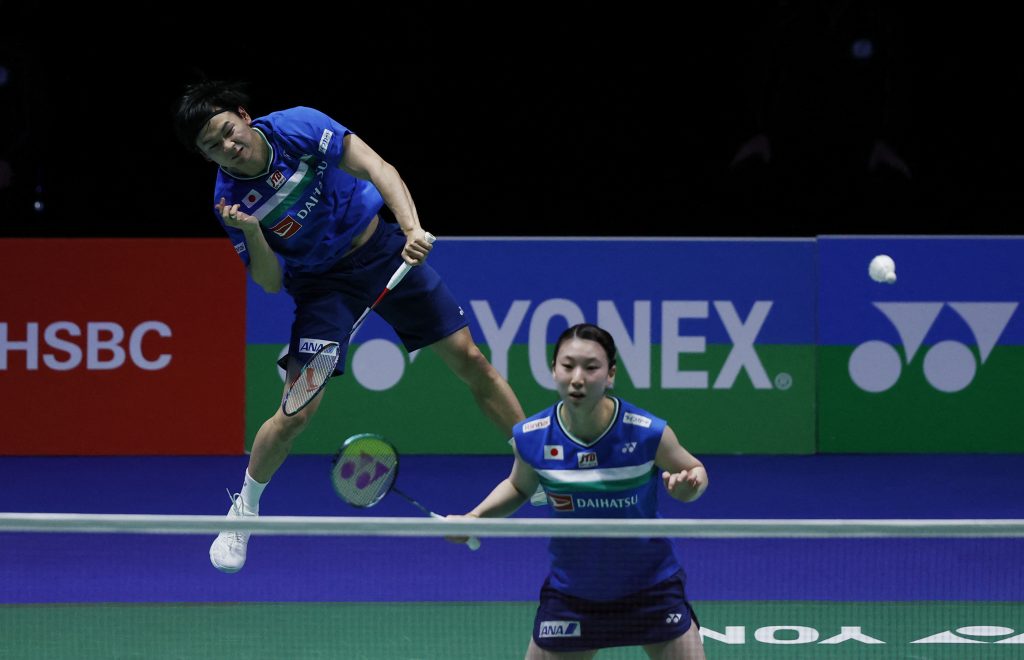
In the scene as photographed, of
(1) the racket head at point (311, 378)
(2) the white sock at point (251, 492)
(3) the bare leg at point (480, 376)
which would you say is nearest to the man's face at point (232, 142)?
(1) the racket head at point (311, 378)

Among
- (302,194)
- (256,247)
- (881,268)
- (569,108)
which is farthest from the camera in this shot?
(569,108)

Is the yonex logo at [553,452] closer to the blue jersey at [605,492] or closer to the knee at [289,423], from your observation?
the blue jersey at [605,492]

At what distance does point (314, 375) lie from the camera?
5465 mm

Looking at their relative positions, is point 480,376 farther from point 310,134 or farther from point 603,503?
point 603,503

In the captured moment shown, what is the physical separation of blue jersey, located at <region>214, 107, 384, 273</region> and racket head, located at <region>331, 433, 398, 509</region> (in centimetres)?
117

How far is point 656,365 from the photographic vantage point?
864 centimetres

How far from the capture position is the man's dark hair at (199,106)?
5020 mm

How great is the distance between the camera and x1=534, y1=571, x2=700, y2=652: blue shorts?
12.4 ft

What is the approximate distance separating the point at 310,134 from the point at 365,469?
1.33 m

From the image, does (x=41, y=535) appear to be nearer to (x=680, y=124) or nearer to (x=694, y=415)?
(x=694, y=415)

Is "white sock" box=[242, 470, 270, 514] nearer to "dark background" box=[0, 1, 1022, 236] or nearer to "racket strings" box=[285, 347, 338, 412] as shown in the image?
"racket strings" box=[285, 347, 338, 412]

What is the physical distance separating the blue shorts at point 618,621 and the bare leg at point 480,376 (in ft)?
6.66

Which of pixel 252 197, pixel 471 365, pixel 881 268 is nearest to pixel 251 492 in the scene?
pixel 471 365

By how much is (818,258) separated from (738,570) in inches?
113
